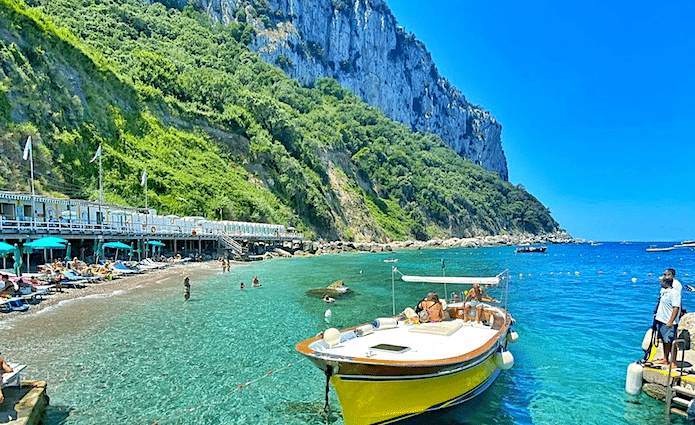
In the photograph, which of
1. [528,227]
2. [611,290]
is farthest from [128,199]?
[528,227]

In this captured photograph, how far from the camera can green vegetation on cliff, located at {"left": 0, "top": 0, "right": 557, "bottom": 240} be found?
53.1m

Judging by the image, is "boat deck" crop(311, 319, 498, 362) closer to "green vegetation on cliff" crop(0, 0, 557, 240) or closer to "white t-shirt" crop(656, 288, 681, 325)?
"white t-shirt" crop(656, 288, 681, 325)

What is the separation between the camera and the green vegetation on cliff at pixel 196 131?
53.1 m

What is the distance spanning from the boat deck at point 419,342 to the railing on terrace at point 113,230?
102 ft

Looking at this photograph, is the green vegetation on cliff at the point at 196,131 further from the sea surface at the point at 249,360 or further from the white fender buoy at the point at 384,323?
the white fender buoy at the point at 384,323

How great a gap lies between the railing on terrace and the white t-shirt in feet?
124

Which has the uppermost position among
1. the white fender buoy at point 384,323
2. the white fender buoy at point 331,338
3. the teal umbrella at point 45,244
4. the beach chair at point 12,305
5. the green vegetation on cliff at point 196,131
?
the green vegetation on cliff at point 196,131

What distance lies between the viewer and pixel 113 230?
140 feet

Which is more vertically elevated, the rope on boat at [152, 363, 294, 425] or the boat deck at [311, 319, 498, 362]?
the boat deck at [311, 319, 498, 362]

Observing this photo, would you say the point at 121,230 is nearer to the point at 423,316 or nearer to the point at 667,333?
the point at 423,316

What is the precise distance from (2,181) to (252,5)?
5910 inches

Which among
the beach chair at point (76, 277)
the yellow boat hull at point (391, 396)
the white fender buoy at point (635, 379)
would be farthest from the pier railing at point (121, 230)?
the white fender buoy at point (635, 379)

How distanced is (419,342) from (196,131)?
3192 inches

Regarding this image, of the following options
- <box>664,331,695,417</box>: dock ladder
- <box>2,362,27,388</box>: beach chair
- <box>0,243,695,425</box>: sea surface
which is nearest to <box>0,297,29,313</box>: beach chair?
<box>0,243,695,425</box>: sea surface
